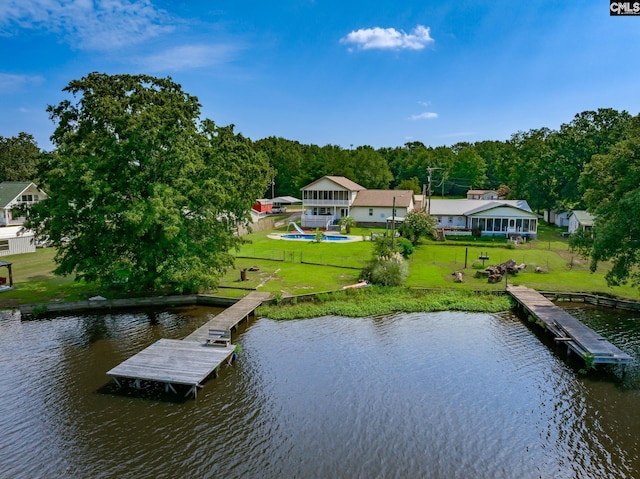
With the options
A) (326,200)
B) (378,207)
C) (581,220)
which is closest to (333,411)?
(581,220)

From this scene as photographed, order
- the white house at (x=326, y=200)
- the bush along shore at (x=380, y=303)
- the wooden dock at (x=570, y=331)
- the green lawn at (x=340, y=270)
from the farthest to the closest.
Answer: the white house at (x=326, y=200) < the green lawn at (x=340, y=270) < the bush along shore at (x=380, y=303) < the wooden dock at (x=570, y=331)

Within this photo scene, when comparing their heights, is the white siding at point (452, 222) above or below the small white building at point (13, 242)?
above

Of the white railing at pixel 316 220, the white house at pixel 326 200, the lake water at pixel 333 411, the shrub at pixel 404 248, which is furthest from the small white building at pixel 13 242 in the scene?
the shrub at pixel 404 248

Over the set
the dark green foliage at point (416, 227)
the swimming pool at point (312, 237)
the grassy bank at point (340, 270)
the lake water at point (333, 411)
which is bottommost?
the lake water at point (333, 411)

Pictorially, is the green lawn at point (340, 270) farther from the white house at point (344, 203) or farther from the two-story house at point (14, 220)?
the white house at point (344, 203)

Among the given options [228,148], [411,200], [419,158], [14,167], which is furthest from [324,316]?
[419,158]

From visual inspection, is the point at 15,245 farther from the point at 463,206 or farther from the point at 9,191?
the point at 463,206

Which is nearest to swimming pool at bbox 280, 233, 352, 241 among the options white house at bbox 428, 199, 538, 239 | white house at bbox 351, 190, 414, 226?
white house at bbox 351, 190, 414, 226
